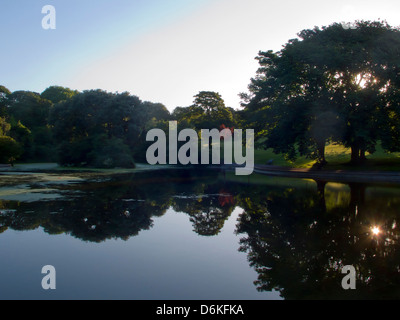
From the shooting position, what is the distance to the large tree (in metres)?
26.7

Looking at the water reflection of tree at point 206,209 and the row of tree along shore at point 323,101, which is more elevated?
the row of tree along shore at point 323,101

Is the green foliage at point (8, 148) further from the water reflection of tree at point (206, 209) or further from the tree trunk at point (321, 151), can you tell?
the tree trunk at point (321, 151)

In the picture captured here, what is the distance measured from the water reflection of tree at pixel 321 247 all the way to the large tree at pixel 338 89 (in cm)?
1557

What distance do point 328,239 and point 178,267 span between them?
3999 mm

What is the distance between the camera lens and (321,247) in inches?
294

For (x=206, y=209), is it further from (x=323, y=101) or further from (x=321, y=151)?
(x=321, y=151)

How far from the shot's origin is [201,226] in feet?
33.2

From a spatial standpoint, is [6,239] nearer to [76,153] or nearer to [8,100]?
[76,153]

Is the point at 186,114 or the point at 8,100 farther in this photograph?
the point at 186,114

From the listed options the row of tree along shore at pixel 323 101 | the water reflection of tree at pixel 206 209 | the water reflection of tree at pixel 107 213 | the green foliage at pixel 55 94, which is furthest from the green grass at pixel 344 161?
the green foliage at pixel 55 94

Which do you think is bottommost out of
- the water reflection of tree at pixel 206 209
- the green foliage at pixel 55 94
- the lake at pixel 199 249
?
the water reflection of tree at pixel 206 209

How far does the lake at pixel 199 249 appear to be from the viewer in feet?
17.1

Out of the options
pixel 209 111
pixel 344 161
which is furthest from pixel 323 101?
pixel 209 111

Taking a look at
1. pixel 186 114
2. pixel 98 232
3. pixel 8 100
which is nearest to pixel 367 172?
pixel 98 232
